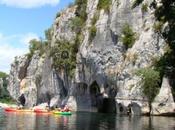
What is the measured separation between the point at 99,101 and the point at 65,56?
1238 cm

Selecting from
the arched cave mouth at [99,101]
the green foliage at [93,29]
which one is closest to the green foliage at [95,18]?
the green foliage at [93,29]

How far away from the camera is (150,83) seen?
63594mm

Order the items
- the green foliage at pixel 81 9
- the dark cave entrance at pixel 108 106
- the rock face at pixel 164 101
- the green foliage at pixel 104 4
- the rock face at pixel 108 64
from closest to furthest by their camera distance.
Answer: the rock face at pixel 164 101
the rock face at pixel 108 64
the green foliage at pixel 104 4
the dark cave entrance at pixel 108 106
the green foliage at pixel 81 9

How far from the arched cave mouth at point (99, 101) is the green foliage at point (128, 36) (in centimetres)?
1187

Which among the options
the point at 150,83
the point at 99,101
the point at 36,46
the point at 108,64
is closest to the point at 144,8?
the point at 108,64

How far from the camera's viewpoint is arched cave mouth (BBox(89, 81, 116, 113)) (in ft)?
274

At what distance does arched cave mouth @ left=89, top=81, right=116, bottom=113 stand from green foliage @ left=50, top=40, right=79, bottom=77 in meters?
5.90

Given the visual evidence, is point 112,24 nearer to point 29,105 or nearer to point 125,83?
point 125,83

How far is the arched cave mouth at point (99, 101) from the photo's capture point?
8344 cm

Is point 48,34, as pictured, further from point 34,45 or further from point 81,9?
point 81,9

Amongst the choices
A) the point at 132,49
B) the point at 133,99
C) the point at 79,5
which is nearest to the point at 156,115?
the point at 133,99

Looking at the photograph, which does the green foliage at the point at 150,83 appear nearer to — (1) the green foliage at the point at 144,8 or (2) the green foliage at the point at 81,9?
(1) the green foliage at the point at 144,8

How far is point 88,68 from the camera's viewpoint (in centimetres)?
8181

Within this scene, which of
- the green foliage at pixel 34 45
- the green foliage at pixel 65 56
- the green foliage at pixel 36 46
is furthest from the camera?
the green foliage at pixel 34 45
